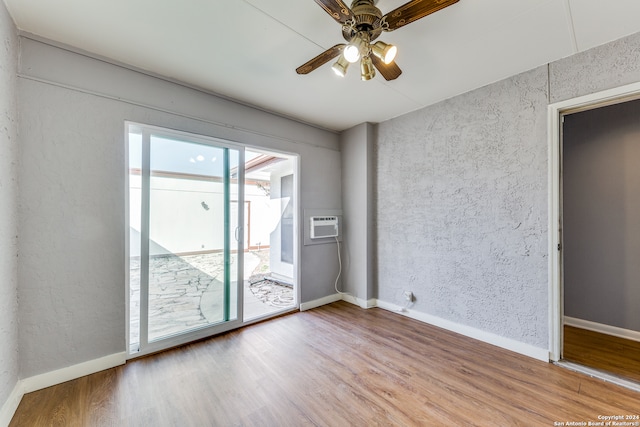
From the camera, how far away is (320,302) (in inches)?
143

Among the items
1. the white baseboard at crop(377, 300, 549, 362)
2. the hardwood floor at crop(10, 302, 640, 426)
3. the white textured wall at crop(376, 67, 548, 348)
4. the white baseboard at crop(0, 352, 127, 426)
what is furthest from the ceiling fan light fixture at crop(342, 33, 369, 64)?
the white baseboard at crop(0, 352, 127, 426)

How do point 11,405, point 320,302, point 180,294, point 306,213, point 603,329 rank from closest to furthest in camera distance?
point 11,405, point 180,294, point 603,329, point 306,213, point 320,302

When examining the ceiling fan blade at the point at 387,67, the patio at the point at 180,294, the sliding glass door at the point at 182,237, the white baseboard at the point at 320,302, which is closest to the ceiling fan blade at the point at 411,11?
the ceiling fan blade at the point at 387,67

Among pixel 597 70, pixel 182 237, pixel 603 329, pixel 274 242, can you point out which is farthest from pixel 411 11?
pixel 274 242

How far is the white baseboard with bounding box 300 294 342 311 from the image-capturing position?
3455 mm

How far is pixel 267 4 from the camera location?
159cm

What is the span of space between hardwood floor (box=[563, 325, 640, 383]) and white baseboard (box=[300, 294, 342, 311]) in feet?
8.12

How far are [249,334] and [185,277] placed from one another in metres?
0.90

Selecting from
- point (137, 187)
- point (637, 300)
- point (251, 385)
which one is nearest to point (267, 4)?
point (137, 187)

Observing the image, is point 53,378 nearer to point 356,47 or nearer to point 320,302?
point 320,302

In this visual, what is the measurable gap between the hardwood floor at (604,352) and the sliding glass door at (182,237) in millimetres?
3286

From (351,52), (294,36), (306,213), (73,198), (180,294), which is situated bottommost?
(180,294)

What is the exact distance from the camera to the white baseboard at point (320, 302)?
3455 mm

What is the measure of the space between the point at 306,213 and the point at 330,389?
211cm
